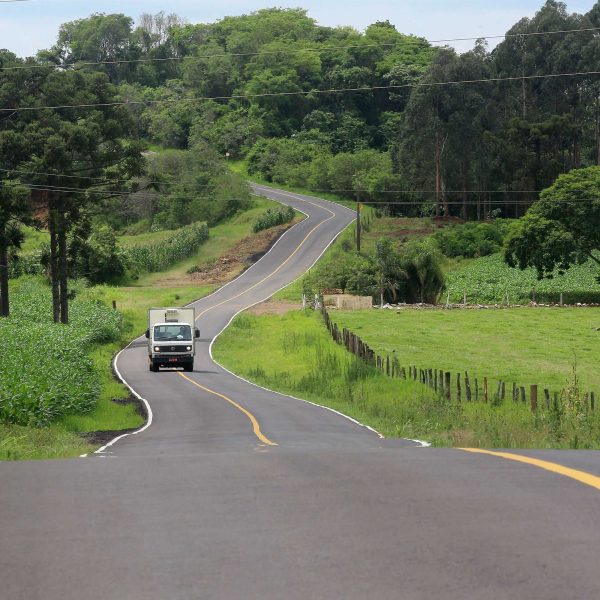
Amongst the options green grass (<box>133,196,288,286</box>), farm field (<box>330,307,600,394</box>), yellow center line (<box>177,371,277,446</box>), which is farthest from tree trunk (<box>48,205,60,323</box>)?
green grass (<box>133,196,288,286</box>)

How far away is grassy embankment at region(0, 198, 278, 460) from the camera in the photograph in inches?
944

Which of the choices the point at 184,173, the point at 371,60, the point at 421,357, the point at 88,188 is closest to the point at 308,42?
the point at 371,60

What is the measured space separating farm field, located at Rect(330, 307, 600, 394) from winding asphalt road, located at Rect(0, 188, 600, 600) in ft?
113

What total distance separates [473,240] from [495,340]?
1728 inches

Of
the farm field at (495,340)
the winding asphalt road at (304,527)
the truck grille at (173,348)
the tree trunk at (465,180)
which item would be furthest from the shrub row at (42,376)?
the tree trunk at (465,180)

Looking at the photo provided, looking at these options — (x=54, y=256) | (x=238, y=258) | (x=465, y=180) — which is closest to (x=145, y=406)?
(x=54, y=256)

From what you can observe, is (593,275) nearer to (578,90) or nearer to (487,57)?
(578,90)

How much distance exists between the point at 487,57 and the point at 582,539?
11815 centimetres

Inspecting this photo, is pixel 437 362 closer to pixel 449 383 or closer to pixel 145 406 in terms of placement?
pixel 449 383

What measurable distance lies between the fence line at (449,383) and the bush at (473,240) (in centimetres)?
3823

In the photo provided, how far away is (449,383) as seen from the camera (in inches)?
1654

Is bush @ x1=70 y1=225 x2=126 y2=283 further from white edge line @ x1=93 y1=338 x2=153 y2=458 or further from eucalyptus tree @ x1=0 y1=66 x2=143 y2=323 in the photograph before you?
white edge line @ x1=93 y1=338 x2=153 y2=458

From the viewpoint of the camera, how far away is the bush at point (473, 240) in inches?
4109

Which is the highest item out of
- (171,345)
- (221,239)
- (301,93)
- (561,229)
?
(301,93)
